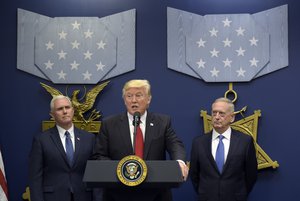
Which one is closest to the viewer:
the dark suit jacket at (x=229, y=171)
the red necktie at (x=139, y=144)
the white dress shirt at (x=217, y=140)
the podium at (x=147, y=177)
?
the podium at (x=147, y=177)

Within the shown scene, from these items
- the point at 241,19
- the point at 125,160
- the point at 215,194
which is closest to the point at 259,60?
the point at 241,19

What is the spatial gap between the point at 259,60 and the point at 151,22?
3.84 feet

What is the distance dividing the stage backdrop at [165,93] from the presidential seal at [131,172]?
256 centimetres

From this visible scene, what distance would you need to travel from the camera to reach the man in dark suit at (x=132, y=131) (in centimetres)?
319

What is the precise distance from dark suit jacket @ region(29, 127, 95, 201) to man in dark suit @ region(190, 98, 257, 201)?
984mm

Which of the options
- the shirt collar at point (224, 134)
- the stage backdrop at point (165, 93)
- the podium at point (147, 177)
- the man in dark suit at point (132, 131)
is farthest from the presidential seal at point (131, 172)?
the stage backdrop at point (165, 93)

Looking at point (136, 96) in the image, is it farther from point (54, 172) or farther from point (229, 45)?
point (229, 45)

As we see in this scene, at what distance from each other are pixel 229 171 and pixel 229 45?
1.48 metres

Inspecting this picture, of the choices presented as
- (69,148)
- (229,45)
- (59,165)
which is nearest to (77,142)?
(69,148)

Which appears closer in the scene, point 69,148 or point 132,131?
Result: point 132,131

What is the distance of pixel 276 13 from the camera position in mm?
5117

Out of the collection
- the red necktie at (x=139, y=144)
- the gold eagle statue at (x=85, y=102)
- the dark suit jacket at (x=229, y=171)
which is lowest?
the dark suit jacket at (x=229, y=171)

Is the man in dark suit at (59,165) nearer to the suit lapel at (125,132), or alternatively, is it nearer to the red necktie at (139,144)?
the suit lapel at (125,132)

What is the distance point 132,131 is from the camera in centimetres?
327
